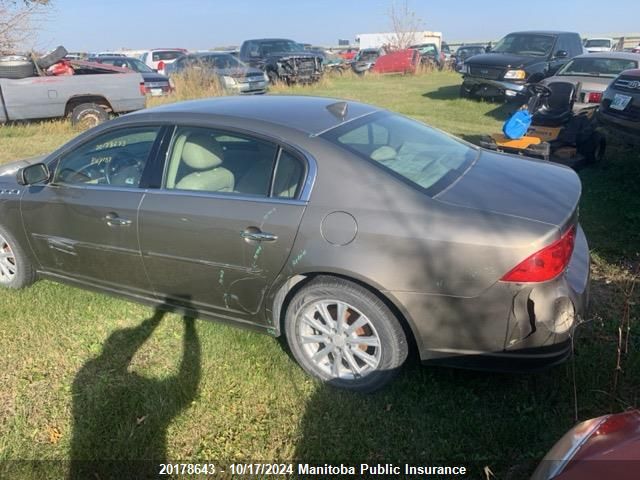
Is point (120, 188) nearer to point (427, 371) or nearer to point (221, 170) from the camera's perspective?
point (221, 170)

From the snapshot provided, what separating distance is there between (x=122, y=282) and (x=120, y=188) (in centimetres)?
66

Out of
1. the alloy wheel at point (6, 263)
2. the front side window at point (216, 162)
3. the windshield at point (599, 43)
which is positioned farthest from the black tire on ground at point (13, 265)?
the windshield at point (599, 43)

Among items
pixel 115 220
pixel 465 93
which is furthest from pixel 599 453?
pixel 465 93

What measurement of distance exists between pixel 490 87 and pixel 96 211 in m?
12.2

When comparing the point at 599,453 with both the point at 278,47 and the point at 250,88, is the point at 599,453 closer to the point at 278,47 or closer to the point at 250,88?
the point at 250,88

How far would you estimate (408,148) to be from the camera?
10.5 ft

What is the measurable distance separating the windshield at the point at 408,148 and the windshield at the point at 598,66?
26.2 ft

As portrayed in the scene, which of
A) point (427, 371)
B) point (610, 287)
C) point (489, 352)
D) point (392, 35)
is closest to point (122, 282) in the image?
point (427, 371)

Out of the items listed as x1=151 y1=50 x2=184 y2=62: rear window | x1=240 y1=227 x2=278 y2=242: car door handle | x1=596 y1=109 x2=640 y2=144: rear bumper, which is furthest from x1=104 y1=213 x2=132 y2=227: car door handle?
x1=151 y1=50 x2=184 y2=62: rear window

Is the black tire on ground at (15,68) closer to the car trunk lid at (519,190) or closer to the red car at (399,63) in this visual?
the car trunk lid at (519,190)

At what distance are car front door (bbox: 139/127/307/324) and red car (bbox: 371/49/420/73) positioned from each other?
2330cm

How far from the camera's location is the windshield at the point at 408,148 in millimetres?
2861

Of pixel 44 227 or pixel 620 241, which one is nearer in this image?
pixel 44 227

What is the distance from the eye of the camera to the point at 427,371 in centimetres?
310
